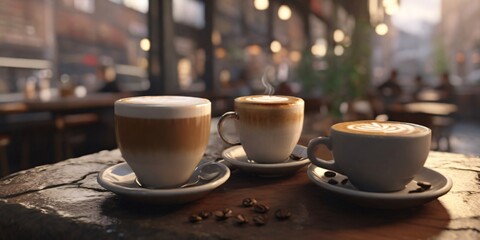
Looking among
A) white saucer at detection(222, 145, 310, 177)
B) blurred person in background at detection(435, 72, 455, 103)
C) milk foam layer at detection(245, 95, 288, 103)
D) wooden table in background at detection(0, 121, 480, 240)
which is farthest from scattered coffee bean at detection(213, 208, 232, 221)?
blurred person in background at detection(435, 72, 455, 103)

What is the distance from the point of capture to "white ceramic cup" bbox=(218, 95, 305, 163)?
0.94 meters

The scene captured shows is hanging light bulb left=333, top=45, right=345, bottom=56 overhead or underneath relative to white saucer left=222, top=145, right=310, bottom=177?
overhead

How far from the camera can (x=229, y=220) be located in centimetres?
71

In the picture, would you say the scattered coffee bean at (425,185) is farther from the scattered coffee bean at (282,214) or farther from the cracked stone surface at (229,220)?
the scattered coffee bean at (282,214)

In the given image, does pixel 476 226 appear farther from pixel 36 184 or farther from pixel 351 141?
pixel 36 184

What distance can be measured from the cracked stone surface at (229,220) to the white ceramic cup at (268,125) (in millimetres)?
71

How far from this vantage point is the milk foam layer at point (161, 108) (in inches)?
28.6

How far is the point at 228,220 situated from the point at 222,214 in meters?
0.02

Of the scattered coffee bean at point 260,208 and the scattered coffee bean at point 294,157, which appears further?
the scattered coffee bean at point 294,157

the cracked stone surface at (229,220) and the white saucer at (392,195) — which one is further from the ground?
the white saucer at (392,195)

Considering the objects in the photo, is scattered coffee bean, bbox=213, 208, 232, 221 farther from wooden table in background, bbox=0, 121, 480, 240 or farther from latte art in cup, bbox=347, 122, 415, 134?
latte art in cup, bbox=347, 122, 415, 134

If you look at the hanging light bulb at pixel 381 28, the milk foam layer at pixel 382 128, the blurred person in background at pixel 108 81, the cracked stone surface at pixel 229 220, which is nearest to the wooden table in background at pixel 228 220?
the cracked stone surface at pixel 229 220

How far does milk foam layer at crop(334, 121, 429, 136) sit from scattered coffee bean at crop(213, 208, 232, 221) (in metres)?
0.27

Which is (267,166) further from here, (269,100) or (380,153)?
(380,153)
